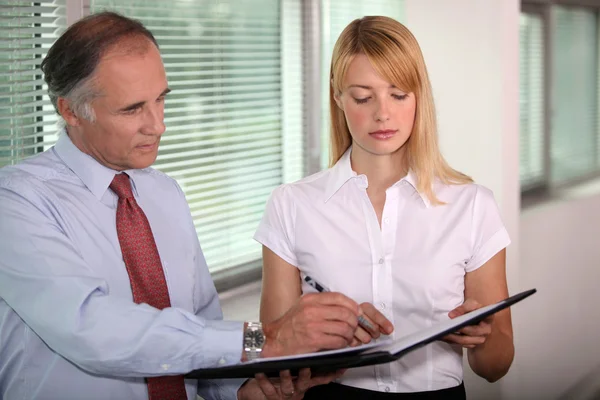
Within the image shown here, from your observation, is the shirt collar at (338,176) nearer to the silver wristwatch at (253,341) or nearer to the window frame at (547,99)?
the silver wristwatch at (253,341)

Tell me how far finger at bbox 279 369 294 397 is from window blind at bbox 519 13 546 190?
3.81 meters

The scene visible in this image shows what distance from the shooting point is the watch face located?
162 centimetres

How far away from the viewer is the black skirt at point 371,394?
1983 millimetres

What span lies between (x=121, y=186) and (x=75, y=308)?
389mm

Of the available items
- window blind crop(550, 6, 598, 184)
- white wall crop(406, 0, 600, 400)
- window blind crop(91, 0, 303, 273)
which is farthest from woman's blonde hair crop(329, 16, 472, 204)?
window blind crop(550, 6, 598, 184)

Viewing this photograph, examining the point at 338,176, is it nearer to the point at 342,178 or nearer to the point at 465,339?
the point at 342,178

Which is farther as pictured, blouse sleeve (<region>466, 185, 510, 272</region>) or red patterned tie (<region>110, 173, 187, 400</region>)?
blouse sleeve (<region>466, 185, 510, 272</region>)

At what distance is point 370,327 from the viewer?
174 cm

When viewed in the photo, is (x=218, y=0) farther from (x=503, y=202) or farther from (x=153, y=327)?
(x=153, y=327)

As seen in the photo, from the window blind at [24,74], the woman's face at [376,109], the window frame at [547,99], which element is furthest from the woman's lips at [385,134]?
the window frame at [547,99]

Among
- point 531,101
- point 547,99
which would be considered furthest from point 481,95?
point 547,99

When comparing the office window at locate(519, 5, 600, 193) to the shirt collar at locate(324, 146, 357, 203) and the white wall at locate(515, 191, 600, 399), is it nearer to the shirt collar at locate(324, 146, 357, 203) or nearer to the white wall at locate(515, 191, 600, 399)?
the white wall at locate(515, 191, 600, 399)

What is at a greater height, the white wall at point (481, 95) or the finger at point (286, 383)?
the white wall at point (481, 95)

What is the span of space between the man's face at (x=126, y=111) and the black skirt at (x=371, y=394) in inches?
30.3
